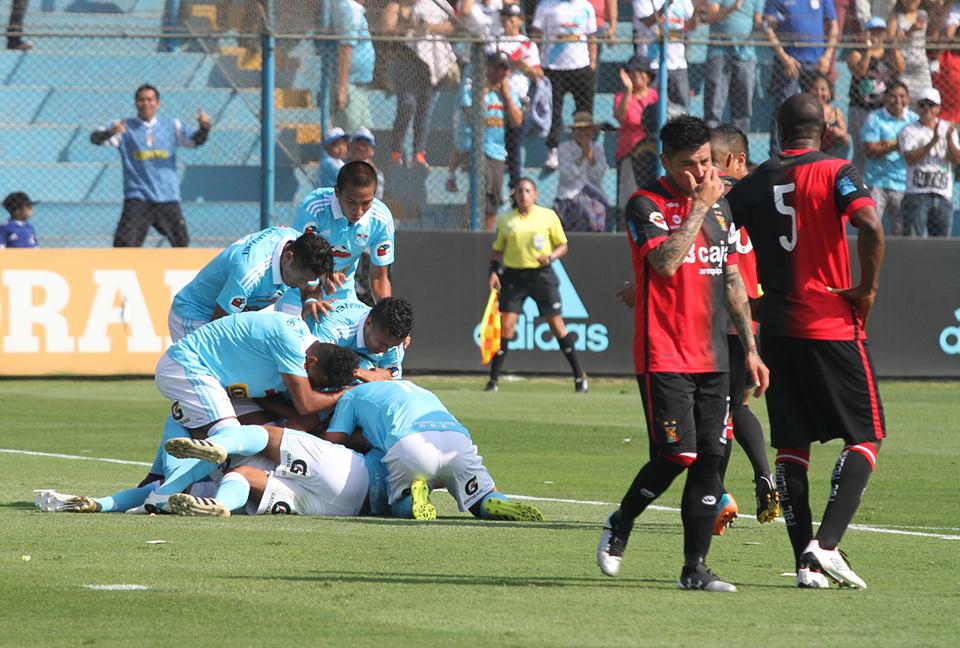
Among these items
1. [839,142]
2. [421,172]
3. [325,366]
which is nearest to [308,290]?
[325,366]

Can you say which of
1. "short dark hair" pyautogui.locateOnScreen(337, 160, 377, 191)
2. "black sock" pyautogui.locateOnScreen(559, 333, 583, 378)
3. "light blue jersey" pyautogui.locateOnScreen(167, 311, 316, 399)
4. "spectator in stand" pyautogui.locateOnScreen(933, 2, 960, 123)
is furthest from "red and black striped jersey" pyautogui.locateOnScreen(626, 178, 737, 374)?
"spectator in stand" pyautogui.locateOnScreen(933, 2, 960, 123)

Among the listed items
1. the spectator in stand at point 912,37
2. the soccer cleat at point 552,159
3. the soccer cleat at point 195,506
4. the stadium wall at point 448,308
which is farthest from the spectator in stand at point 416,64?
the soccer cleat at point 195,506

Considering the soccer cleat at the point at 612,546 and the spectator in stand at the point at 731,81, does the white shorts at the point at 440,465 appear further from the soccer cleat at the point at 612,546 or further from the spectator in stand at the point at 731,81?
the spectator in stand at the point at 731,81

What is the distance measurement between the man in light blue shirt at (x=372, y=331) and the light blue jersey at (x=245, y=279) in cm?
48

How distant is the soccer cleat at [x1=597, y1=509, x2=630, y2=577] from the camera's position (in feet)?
23.4

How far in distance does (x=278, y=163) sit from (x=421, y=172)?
1.76 m

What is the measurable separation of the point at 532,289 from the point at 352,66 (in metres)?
3.60

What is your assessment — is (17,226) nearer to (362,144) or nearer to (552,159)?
(362,144)

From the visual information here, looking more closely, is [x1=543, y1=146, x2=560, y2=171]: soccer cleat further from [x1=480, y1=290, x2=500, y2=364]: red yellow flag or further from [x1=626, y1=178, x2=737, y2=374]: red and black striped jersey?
[x1=626, y1=178, x2=737, y2=374]: red and black striped jersey

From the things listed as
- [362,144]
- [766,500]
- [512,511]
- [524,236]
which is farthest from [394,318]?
[362,144]

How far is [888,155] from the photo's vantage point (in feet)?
70.1

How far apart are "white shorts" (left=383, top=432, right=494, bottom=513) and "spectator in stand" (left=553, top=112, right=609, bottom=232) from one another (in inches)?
468

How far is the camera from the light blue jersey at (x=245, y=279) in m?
10.8

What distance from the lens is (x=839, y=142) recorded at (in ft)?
70.4
